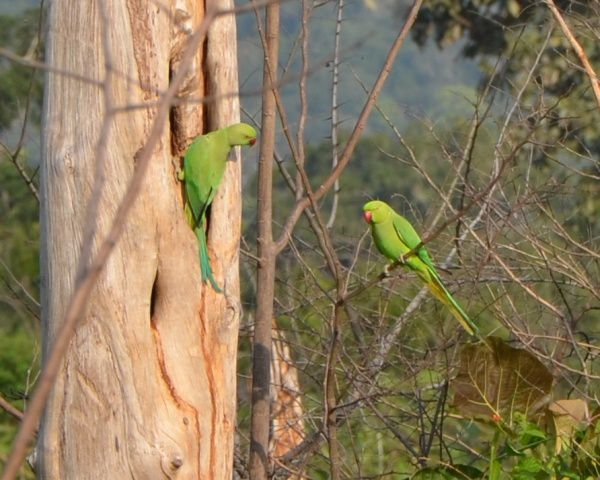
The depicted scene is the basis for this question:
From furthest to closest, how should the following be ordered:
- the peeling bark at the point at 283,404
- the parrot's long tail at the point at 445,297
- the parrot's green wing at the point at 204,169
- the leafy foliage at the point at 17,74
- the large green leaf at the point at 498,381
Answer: the leafy foliage at the point at 17,74 → the peeling bark at the point at 283,404 → the parrot's long tail at the point at 445,297 → the large green leaf at the point at 498,381 → the parrot's green wing at the point at 204,169

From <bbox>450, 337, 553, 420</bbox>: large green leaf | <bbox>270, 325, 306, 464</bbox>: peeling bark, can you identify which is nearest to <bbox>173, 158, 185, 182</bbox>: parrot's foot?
<bbox>450, 337, 553, 420</bbox>: large green leaf

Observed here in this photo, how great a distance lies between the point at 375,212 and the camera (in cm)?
455

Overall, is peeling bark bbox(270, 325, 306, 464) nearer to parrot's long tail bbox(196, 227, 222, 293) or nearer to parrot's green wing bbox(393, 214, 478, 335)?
parrot's green wing bbox(393, 214, 478, 335)

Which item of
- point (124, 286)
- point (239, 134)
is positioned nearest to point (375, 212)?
point (239, 134)

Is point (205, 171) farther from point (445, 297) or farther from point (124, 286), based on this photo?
point (445, 297)

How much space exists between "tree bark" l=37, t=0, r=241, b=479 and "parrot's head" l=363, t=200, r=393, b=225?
1362 millimetres

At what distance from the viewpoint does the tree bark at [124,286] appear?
3.04 metres

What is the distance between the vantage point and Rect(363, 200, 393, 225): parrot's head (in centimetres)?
455

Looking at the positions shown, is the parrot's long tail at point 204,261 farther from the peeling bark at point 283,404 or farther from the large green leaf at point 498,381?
the peeling bark at point 283,404

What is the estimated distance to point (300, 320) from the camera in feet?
17.7

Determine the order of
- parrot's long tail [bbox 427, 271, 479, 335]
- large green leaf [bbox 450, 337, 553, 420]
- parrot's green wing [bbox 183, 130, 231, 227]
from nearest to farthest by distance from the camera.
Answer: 1. parrot's green wing [bbox 183, 130, 231, 227]
2. large green leaf [bbox 450, 337, 553, 420]
3. parrot's long tail [bbox 427, 271, 479, 335]

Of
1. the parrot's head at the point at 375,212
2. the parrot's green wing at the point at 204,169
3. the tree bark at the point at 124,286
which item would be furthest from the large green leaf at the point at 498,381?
the parrot's head at the point at 375,212

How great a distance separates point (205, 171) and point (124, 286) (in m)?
0.42

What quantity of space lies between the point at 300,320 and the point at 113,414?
2.40 m
